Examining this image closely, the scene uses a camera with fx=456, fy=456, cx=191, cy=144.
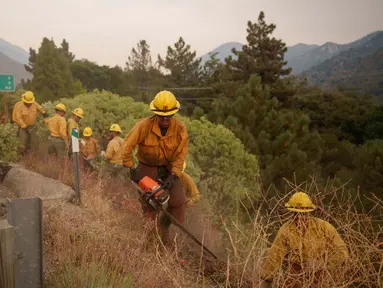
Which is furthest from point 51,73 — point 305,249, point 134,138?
point 305,249

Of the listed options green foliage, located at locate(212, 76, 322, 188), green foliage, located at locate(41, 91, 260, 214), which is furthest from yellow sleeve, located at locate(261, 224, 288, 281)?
green foliage, located at locate(212, 76, 322, 188)

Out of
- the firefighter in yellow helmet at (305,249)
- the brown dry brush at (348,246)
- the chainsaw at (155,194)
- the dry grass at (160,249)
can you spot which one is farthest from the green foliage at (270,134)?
the brown dry brush at (348,246)

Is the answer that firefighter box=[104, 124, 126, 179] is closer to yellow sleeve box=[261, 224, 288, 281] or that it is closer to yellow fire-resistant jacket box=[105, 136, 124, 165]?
yellow fire-resistant jacket box=[105, 136, 124, 165]

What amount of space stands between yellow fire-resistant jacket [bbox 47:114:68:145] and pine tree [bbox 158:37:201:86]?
37092mm

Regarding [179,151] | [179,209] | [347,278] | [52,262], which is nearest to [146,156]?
[179,151]

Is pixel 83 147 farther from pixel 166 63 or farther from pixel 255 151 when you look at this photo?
pixel 166 63

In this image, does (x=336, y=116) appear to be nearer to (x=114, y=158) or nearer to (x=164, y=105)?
(x=114, y=158)

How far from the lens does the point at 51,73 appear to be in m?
31.6

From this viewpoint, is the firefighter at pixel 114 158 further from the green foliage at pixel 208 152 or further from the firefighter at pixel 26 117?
the firefighter at pixel 26 117

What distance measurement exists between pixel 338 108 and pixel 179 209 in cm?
3607

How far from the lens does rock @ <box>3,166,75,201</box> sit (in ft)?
20.3

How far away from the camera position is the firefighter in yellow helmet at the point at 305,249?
10.2 feet

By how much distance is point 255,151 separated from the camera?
17.9 meters

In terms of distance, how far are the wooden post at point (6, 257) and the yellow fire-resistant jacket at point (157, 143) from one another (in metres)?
3.15
